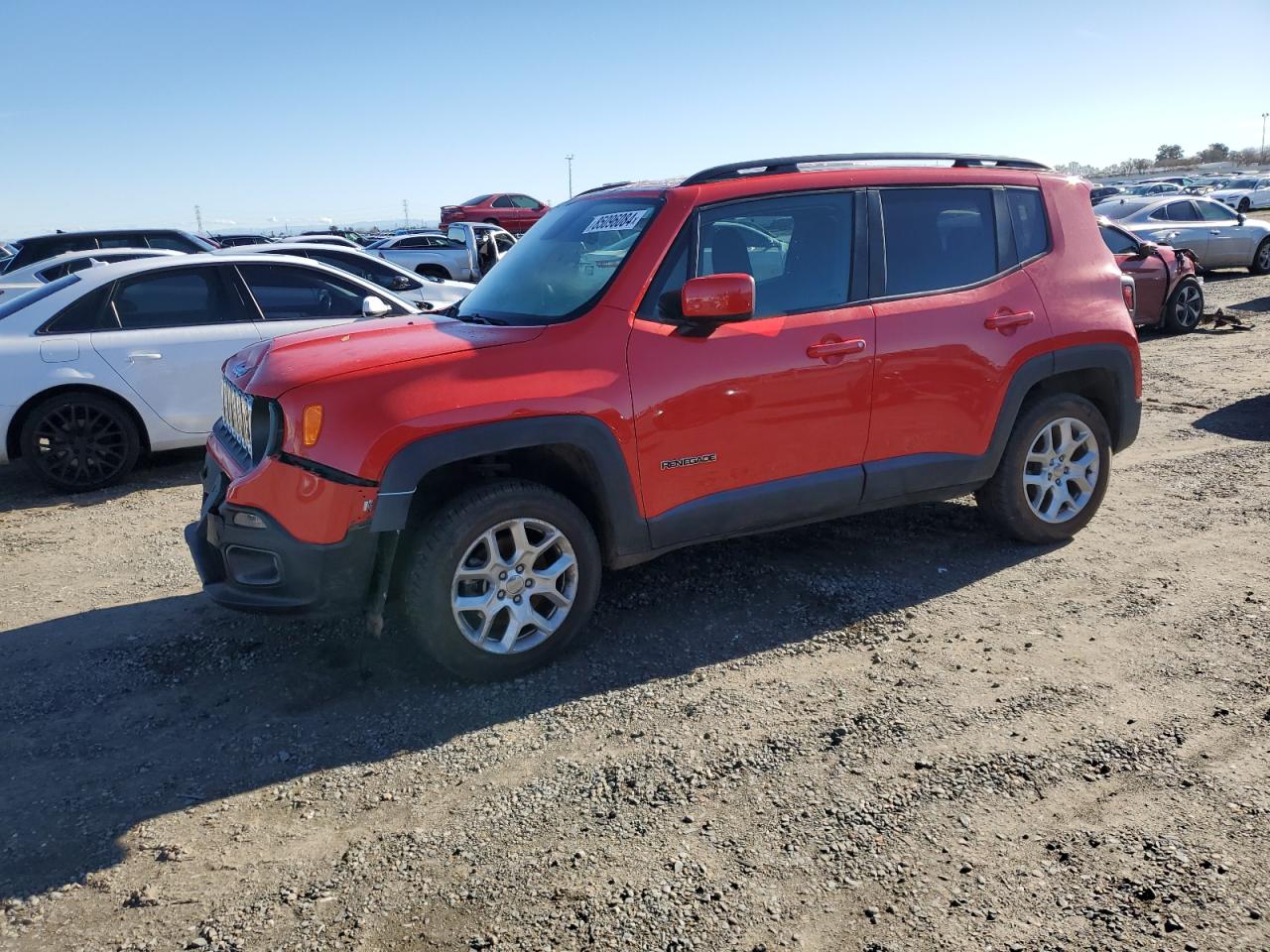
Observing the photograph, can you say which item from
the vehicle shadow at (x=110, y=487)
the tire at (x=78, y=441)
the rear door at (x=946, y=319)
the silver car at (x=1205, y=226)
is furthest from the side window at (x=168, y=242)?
the silver car at (x=1205, y=226)

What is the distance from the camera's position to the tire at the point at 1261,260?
723 inches

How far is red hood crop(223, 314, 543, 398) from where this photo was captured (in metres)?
3.63

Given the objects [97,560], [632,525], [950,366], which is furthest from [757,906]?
[97,560]

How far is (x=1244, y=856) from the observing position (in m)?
2.73

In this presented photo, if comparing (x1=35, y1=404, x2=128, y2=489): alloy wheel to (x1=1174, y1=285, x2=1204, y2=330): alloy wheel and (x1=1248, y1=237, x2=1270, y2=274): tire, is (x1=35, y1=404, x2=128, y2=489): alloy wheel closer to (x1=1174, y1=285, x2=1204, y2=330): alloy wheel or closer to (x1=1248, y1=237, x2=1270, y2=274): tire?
(x1=1174, y1=285, x2=1204, y2=330): alloy wheel

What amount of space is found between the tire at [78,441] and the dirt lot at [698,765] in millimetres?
1793

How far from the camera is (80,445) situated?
6.85 metres

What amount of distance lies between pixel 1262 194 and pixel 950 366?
43.5 metres

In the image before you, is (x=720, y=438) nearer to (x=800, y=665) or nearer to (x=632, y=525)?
(x=632, y=525)

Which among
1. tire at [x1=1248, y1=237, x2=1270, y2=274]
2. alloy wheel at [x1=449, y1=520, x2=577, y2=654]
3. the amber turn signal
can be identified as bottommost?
alloy wheel at [x1=449, y1=520, x2=577, y2=654]

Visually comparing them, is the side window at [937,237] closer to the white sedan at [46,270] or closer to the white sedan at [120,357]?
the white sedan at [120,357]

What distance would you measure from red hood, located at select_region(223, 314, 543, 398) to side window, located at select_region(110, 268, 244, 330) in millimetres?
3180

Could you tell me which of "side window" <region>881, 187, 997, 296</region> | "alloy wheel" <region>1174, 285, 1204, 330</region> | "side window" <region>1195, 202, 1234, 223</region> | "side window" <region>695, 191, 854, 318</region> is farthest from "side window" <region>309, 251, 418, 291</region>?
"side window" <region>1195, 202, 1234, 223</region>

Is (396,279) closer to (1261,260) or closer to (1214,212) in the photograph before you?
(1214,212)
